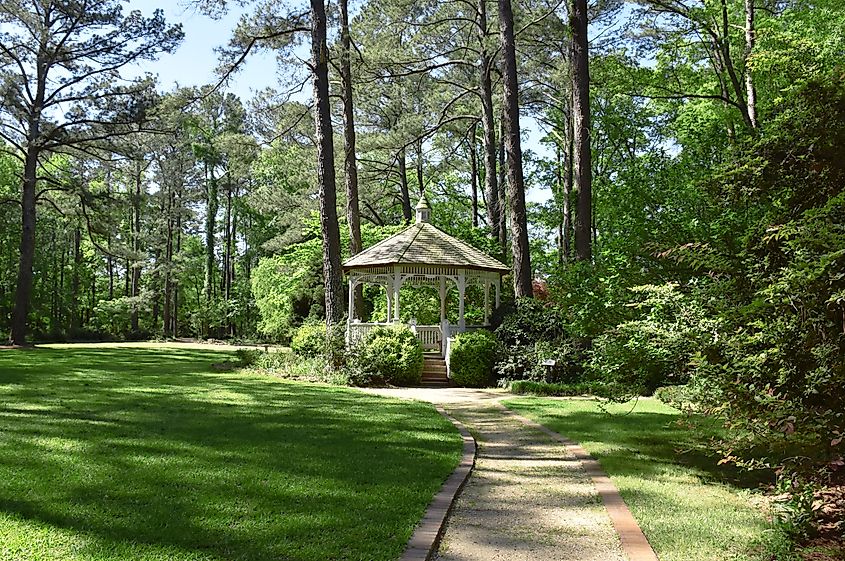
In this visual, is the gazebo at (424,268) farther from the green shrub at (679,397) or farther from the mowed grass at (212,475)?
the green shrub at (679,397)

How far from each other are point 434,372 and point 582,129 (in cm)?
690

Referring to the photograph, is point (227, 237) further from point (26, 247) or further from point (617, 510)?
point (617, 510)

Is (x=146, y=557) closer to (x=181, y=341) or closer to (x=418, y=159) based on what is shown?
(x=418, y=159)

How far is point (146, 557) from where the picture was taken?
12.5 ft

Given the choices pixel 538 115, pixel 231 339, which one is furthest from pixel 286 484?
pixel 231 339

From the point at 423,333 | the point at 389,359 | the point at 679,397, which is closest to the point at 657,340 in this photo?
the point at 679,397

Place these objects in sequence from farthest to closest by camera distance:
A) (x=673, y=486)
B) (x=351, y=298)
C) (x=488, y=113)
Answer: (x=488, y=113) < (x=351, y=298) < (x=673, y=486)

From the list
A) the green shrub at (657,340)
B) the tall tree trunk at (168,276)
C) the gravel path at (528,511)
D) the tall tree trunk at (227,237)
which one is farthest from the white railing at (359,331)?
the tall tree trunk at (227,237)

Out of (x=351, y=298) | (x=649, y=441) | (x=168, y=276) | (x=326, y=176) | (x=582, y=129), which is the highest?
(x=582, y=129)

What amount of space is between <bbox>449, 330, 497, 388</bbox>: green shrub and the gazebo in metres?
0.96

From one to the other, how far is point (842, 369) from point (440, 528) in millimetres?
2768

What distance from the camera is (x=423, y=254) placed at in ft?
58.2

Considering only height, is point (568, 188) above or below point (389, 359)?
above

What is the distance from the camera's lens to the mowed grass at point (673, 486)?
4352 millimetres
